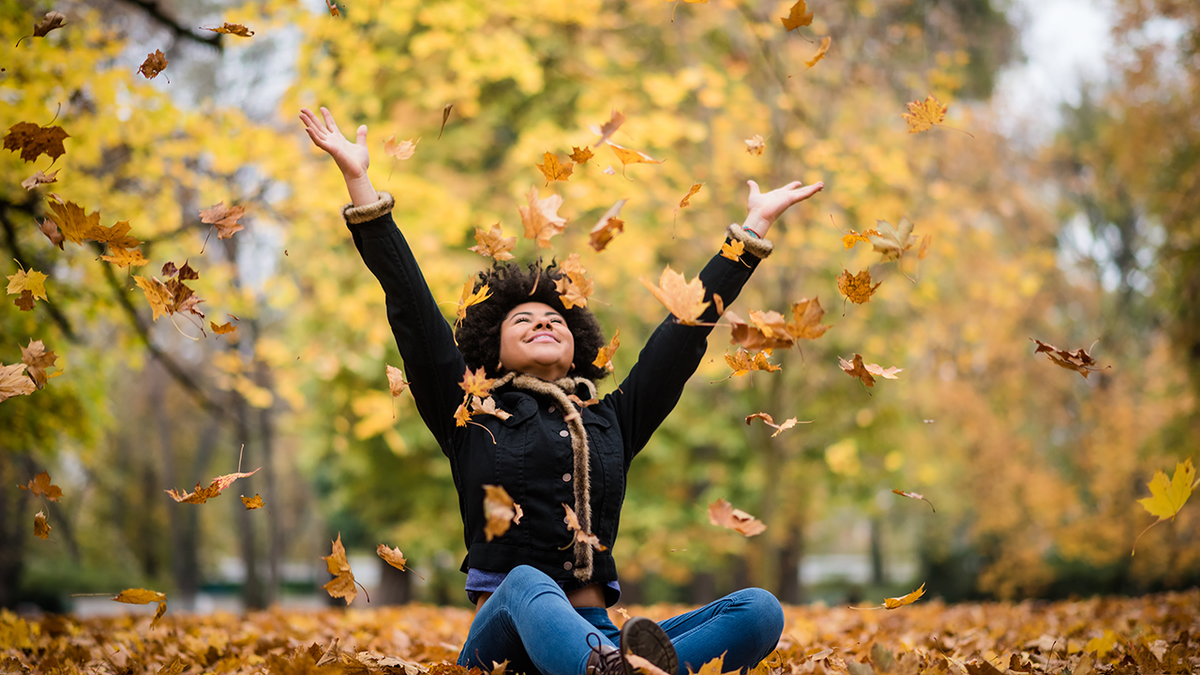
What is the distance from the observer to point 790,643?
3.20 meters

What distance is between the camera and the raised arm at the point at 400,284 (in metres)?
2.24

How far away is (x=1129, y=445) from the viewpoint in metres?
10.3

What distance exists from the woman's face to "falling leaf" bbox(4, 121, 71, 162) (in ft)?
4.32

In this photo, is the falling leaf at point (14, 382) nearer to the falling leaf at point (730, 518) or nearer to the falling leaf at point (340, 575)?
the falling leaf at point (340, 575)

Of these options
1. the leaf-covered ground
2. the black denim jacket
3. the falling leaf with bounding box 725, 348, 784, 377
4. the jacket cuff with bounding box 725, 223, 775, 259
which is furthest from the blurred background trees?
the black denim jacket

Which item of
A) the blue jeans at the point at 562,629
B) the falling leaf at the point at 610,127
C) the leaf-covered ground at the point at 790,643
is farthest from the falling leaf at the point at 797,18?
the leaf-covered ground at the point at 790,643

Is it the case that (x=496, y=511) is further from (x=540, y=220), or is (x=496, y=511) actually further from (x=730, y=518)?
(x=540, y=220)

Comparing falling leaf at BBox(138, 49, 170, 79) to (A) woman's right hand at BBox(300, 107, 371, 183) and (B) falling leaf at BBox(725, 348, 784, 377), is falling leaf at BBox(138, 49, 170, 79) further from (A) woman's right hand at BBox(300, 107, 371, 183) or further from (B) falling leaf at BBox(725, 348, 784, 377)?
(B) falling leaf at BBox(725, 348, 784, 377)

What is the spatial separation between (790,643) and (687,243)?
6139 mm

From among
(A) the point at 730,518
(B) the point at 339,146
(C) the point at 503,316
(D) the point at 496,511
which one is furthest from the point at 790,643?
(B) the point at 339,146

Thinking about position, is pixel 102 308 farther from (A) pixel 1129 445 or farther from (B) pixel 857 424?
(A) pixel 1129 445

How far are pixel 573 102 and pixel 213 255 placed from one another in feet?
20.3

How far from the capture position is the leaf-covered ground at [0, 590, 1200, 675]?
228cm

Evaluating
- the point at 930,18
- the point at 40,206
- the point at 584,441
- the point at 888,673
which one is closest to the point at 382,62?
the point at 40,206
